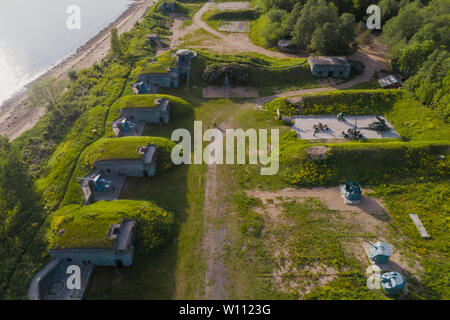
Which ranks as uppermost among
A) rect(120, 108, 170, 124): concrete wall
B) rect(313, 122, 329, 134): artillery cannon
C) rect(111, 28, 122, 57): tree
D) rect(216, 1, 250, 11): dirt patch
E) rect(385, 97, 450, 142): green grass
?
rect(216, 1, 250, 11): dirt patch


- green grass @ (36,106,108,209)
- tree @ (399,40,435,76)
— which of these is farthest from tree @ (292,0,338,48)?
green grass @ (36,106,108,209)

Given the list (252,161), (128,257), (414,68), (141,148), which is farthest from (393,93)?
(128,257)

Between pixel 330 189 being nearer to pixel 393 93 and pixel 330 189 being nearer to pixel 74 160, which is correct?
pixel 393 93

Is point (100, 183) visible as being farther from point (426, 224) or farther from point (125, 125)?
point (426, 224)

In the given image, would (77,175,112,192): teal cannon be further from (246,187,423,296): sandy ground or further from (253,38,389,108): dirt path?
(253,38,389,108): dirt path

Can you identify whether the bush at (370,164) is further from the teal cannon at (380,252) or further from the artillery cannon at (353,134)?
the teal cannon at (380,252)

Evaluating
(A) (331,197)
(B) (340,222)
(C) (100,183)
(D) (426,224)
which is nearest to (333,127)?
(A) (331,197)
